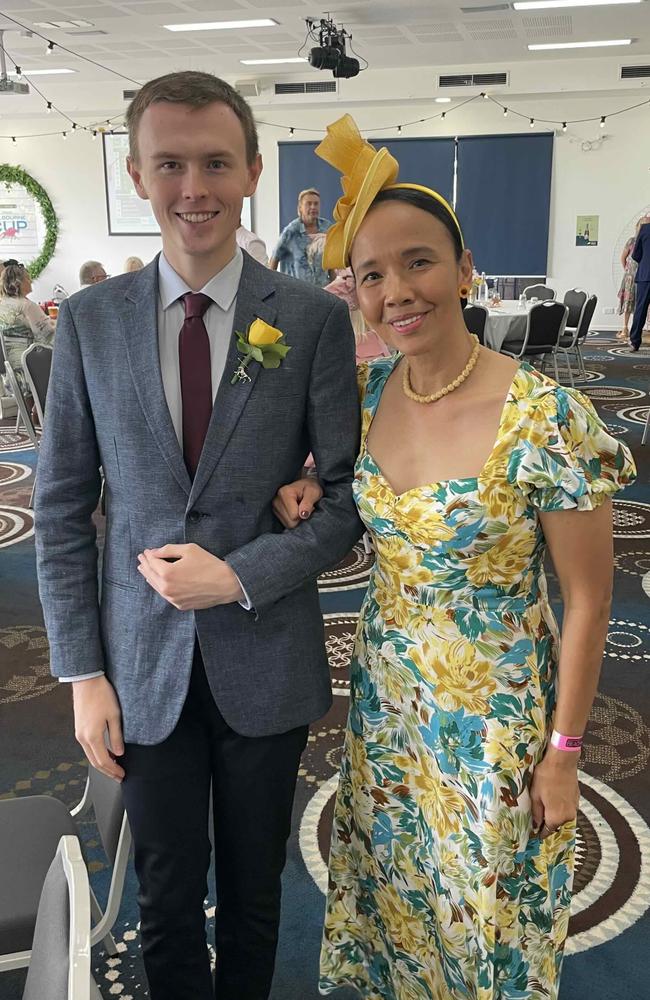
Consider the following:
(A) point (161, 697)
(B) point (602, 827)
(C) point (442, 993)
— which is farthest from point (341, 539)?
(B) point (602, 827)

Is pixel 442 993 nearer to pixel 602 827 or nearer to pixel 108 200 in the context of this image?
pixel 602 827

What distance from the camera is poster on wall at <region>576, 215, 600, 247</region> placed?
14.3 meters

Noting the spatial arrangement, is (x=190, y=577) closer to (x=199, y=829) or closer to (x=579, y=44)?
(x=199, y=829)

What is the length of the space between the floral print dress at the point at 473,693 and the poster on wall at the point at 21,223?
674 inches

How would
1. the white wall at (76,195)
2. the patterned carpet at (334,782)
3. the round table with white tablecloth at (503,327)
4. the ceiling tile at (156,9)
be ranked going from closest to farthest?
1. the patterned carpet at (334,782)
2. the round table with white tablecloth at (503,327)
3. the ceiling tile at (156,9)
4. the white wall at (76,195)

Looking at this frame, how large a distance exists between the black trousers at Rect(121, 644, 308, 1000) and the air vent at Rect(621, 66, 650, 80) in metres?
13.8

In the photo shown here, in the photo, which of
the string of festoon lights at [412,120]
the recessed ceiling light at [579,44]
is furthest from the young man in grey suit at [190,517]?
the string of festoon lights at [412,120]

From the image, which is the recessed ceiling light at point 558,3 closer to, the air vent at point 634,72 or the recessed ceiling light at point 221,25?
the recessed ceiling light at point 221,25

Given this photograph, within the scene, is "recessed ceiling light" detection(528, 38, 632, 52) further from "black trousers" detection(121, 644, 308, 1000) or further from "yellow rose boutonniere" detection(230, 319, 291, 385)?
"black trousers" detection(121, 644, 308, 1000)

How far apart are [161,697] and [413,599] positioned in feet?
1.47

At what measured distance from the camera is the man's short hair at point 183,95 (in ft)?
4.31

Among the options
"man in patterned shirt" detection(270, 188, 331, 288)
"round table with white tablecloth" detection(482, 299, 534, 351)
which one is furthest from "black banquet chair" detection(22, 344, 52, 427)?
"round table with white tablecloth" detection(482, 299, 534, 351)

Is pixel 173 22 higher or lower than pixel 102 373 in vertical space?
higher

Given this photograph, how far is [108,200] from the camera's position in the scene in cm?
1644
